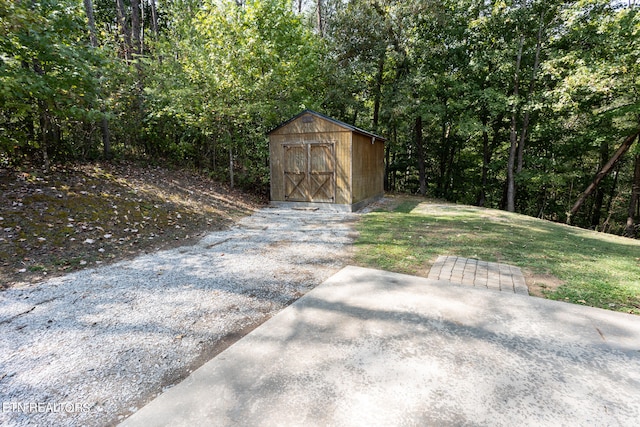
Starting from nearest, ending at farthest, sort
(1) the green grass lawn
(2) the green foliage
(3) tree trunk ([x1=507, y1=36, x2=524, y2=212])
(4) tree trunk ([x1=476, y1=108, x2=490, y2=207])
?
(1) the green grass lawn < (2) the green foliage < (3) tree trunk ([x1=507, y1=36, x2=524, y2=212]) < (4) tree trunk ([x1=476, y1=108, x2=490, y2=207])

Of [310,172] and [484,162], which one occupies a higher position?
[484,162]

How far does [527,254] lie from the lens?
4.91 metres

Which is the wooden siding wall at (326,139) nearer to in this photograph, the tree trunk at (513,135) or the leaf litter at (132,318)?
the leaf litter at (132,318)

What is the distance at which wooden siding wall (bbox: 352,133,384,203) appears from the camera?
973 centimetres

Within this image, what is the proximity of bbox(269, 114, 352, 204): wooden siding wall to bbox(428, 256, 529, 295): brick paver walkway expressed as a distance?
209 inches

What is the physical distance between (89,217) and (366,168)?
8.07m

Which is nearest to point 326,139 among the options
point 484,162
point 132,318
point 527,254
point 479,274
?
point 527,254

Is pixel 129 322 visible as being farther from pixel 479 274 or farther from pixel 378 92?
pixel 378 92

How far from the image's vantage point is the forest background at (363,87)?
20.3ft

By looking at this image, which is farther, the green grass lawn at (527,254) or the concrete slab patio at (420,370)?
the green grass lawn at (527,254)

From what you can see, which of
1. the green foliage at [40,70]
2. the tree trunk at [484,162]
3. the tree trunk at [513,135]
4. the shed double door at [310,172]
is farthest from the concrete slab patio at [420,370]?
the tree trunk at [484,162]

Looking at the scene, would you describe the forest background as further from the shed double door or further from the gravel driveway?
the gravel driveway

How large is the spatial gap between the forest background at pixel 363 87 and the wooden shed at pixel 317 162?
1.33 m

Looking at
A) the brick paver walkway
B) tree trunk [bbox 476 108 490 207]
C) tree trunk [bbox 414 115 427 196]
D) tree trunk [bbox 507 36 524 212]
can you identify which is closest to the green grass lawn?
the brick paver walkway
